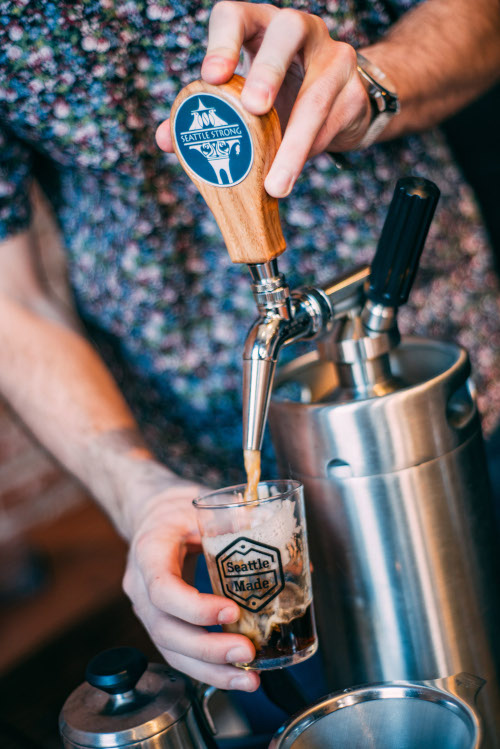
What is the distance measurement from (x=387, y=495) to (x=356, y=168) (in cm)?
56

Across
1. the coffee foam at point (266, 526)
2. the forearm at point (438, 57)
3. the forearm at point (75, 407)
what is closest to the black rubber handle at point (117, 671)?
the coffee foam at point (266, 526)

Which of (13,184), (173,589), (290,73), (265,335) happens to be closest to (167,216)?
(13,184)

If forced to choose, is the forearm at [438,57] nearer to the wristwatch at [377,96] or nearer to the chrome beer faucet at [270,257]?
the wristwatch at [377,96]

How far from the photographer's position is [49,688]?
6.07ft

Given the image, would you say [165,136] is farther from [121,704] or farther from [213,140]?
[121,704]

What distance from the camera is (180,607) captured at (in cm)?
58

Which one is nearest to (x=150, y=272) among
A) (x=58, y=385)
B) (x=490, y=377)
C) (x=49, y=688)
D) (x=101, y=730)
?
(x=58, y=385)

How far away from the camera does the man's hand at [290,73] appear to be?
1.78 ft

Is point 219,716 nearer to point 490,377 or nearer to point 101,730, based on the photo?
point 101,730

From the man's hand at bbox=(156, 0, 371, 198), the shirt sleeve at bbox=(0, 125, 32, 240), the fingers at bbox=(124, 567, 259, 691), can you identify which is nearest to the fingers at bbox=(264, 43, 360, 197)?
the man's hand at bbox=(156, 0, 371, 198)

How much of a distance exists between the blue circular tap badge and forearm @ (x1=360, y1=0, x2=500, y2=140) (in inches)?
13.7

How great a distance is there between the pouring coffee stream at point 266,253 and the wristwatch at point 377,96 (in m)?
0.11

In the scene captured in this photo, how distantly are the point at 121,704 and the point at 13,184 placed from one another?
74cm

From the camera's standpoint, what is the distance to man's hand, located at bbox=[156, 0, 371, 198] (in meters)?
0.54
